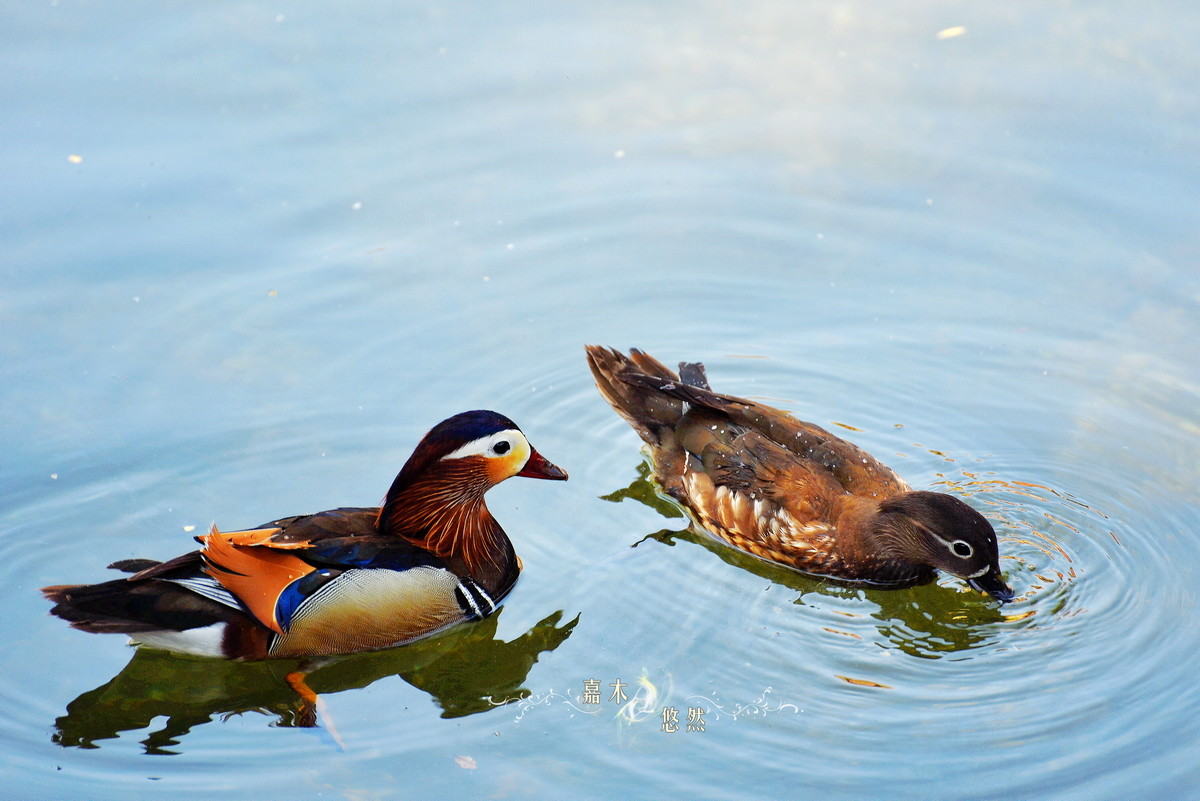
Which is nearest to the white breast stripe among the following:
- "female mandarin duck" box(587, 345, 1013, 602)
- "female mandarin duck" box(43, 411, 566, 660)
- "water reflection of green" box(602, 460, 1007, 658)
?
"female mandarin duck" box(43, 411, 566, 660)

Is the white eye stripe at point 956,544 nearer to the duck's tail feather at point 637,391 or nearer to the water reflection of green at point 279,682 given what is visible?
the duck's tail feather at point 637,391

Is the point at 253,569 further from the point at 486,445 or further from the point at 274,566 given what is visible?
the point at 486,445

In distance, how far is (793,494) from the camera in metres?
7.77

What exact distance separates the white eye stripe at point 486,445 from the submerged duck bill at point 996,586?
267cm

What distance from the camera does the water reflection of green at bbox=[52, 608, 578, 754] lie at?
6.71m

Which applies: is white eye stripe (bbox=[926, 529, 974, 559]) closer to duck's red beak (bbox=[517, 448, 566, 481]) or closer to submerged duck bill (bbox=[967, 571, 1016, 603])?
submerged duck bill (bbox=[967, 571, 1016, 603])

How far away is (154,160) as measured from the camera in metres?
10.5

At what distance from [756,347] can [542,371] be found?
58.8 inches

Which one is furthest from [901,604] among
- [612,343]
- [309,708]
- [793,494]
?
[309,708]

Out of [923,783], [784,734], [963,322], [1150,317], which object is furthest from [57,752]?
[1150,317]

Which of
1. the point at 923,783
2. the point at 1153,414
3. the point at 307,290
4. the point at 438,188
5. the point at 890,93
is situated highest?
the point at 890,93

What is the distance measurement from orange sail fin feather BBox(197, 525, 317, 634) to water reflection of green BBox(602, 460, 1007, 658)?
2.15 metres

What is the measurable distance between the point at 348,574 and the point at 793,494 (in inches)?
103

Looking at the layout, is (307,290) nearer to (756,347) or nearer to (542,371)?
(542,371)
